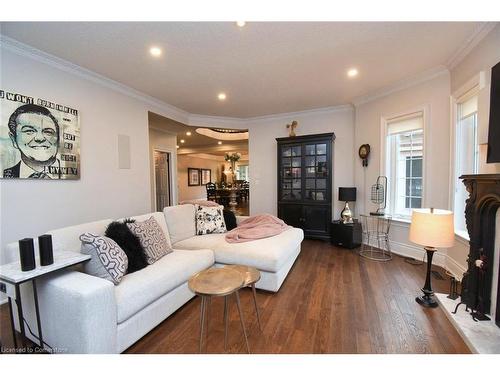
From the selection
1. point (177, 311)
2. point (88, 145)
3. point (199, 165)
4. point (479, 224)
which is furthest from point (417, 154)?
point (199, 165)

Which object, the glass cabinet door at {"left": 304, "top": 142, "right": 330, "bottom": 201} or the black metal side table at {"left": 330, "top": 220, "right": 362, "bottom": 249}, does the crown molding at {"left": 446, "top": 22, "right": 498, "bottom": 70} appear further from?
the black metal side table at {"left": 330, "top": 220, "right": 362, "bottom": 249}

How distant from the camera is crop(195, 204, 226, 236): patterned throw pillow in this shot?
3211mm

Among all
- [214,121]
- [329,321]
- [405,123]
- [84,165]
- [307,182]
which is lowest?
[329,321]

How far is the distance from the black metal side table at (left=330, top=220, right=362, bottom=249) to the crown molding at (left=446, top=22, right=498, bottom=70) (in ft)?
8.27

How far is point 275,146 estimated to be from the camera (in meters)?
5.14

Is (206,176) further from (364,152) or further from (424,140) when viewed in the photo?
(424,140)

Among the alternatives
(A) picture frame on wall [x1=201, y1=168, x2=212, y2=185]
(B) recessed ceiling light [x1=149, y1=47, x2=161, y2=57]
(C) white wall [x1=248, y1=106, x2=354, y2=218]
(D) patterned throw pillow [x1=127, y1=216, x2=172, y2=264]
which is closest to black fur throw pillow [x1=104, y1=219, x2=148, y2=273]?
(D) patterned throw pillow [x1=127, y1=216, x2=172, y2=264]

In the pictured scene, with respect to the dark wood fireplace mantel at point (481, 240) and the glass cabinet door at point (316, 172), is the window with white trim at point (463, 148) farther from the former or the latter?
the glass cabinet door at point (316, 172)

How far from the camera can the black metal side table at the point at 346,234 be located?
386 centimetres

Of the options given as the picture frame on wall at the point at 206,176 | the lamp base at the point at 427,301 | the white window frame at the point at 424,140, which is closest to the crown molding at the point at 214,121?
the white window frame at the point at 424,140

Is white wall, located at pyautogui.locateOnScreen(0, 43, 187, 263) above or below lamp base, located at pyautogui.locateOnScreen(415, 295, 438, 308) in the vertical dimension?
above

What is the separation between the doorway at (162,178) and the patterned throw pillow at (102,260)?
4.22 metres

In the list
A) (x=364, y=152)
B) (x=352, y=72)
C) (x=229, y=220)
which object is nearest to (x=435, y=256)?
(x=364, y=152)

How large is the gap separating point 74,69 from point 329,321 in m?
3.90
